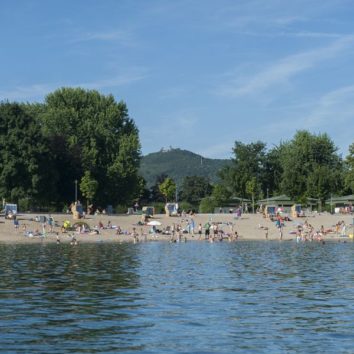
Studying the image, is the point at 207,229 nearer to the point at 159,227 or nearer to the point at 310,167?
the point at 159,227

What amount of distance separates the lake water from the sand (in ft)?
66.6

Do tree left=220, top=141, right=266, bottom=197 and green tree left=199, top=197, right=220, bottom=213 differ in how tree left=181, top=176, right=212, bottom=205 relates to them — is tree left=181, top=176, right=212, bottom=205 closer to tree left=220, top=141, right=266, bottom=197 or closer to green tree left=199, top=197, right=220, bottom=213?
tree left=220, top=141, right=266, bottom=197

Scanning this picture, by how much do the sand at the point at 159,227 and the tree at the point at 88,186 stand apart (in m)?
8.90

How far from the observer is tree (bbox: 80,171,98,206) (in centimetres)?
8297

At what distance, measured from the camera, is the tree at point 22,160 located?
76.1 metres

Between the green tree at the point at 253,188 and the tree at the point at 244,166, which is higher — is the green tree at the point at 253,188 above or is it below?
below

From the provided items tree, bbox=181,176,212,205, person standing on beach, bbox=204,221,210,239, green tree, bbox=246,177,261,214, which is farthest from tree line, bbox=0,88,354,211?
tree, bbox=181,176,212,205

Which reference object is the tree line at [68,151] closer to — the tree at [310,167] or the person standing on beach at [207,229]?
the person standing on beach at [207,229]

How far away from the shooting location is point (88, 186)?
82938 mm

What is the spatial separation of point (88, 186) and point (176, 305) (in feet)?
201

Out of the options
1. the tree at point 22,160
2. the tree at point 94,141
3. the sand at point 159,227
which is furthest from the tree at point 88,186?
the sand at point 159,227

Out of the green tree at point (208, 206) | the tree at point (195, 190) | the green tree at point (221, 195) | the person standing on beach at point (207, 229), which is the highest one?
the tree at point (195, 190)

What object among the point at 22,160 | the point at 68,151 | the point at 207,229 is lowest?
the point at 207,229

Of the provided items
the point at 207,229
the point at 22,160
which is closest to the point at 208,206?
the point at 22,160
